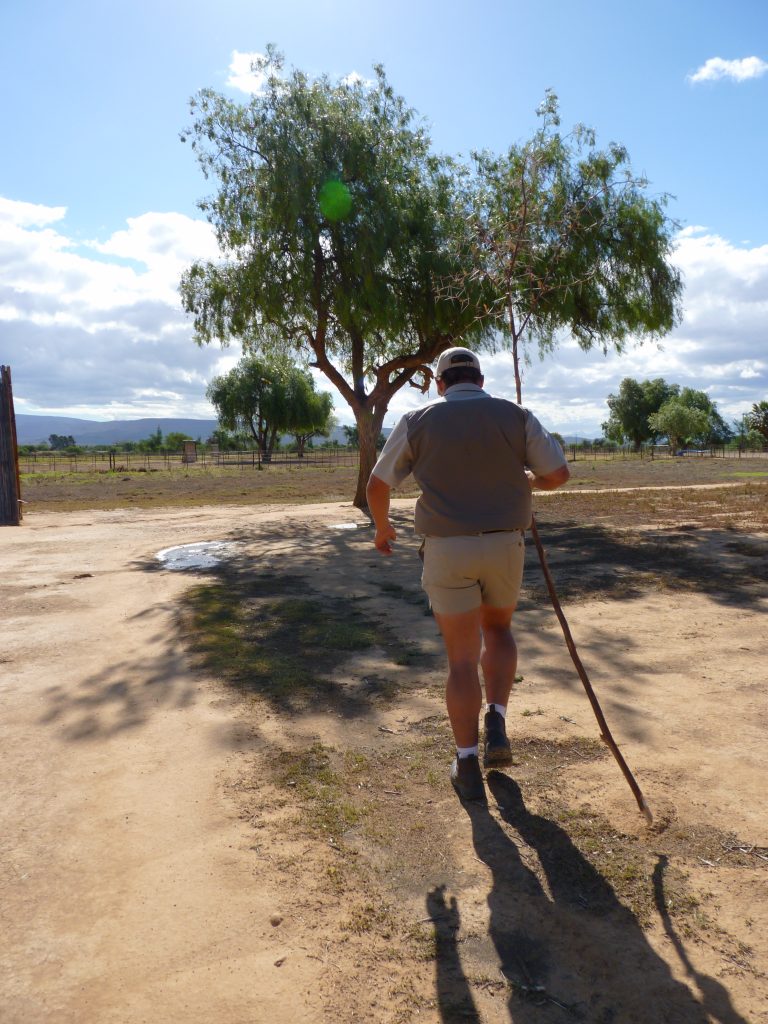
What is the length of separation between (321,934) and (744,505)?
47.3 ft

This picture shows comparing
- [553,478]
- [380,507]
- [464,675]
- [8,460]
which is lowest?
[464,675]

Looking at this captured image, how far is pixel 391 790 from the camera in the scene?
333cm

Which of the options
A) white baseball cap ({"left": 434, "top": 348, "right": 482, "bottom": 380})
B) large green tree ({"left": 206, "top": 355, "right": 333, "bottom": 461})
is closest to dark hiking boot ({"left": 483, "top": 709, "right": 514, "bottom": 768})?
white baseball cap ({"left": 434, "top": 348, "right": 482, "bottom": 380})

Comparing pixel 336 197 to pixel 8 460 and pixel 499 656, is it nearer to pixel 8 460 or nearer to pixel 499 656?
pixel 8 460

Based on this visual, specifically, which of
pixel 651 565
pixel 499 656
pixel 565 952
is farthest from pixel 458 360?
pixel 651 565

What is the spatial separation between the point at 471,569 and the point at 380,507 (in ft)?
1.54

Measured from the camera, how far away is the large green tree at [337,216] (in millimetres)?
15008

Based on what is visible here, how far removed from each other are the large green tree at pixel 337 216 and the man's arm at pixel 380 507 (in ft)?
39.0

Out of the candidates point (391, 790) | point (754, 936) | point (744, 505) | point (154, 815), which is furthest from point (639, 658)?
point (744, 505)

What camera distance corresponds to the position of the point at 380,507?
3.29 meters

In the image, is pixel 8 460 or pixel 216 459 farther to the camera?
pixel 216 459

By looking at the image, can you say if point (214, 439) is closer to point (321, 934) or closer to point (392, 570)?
point (392, 570)

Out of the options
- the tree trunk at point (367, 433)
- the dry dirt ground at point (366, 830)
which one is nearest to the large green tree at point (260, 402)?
the tree trunk at point (367, 433)

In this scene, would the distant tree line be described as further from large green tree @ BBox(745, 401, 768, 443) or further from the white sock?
the white sock
